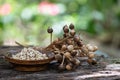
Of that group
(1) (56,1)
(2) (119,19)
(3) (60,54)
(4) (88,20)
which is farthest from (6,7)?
(3) (60,54)

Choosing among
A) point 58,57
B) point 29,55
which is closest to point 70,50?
point 58,57

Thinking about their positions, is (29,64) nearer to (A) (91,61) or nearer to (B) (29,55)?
(B) (29,55)

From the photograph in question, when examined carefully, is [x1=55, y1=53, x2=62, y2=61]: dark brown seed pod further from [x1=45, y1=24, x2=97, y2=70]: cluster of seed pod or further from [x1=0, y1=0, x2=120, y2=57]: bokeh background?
[x1=0, y1=0, x2=120, y2=57]: bokeh background

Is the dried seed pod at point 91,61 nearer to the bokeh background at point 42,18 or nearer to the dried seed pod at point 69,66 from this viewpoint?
the dried seed pod at point 69,66

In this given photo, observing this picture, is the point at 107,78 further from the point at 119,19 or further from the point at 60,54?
the point at 119,19

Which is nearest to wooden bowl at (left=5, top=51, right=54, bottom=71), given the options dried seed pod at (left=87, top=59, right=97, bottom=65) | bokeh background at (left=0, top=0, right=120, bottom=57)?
dried seed pod at (left=87, top=59, right=97, bottom=65)
